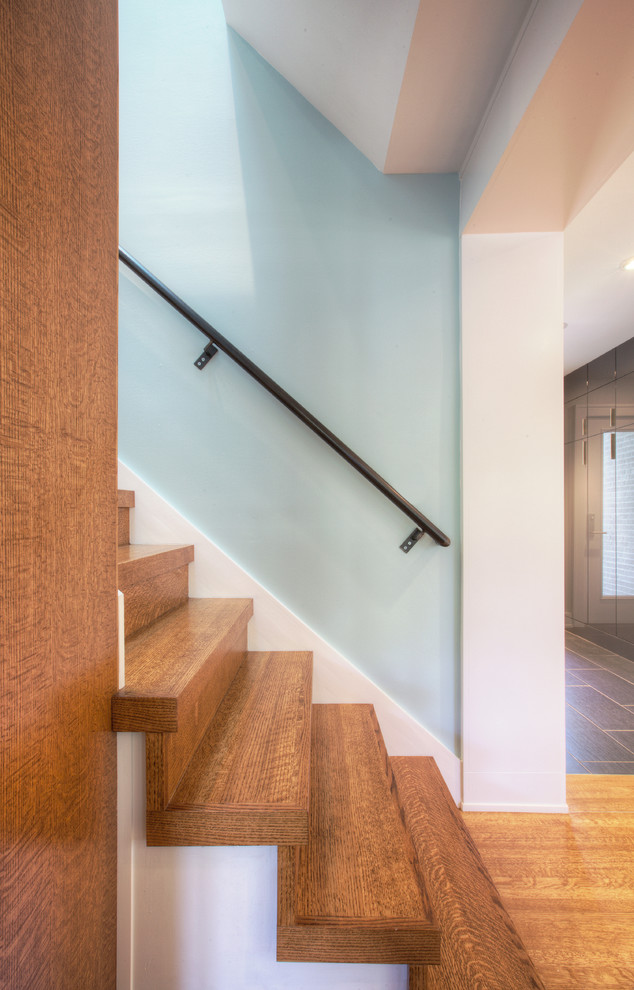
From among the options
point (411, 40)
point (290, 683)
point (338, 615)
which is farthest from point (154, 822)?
point (411, 40)

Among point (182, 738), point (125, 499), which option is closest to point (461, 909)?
point (182, 738)

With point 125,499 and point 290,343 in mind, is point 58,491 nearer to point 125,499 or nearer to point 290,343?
point 125,499

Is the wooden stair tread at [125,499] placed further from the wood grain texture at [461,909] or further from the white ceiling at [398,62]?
the white ceiling at [398,62]

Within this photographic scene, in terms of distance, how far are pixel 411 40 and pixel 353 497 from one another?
4.01ft

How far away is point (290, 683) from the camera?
1330 millimetres

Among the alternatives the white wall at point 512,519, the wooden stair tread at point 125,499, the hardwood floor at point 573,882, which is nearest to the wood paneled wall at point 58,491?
the wooden stair tread at point 125,499

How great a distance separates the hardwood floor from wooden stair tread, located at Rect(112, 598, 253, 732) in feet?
3.27

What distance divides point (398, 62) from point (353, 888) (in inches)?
73.5

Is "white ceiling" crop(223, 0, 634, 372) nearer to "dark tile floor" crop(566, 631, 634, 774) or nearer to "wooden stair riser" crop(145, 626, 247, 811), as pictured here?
"wooden stair riser" crop(145, 626, 247, 811)

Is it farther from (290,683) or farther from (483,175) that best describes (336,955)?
(483,175)

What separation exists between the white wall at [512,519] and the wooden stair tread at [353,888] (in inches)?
26.5

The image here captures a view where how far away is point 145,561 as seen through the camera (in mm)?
1171

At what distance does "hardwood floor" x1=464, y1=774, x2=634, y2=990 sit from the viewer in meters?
1.09

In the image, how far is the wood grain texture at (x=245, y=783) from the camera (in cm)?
78
